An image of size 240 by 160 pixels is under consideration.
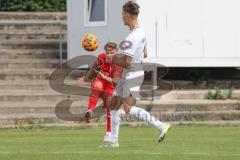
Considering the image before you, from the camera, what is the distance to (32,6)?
31.0 metres

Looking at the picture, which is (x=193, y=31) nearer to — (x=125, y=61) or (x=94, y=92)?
(x=94, y=92)

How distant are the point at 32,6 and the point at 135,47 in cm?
1826

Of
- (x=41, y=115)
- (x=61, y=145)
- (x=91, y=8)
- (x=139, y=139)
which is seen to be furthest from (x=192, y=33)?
(x=61, y=145)

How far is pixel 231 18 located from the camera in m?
24.3

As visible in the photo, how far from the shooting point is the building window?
25281 millimetres

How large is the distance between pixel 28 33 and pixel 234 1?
687 centimetres

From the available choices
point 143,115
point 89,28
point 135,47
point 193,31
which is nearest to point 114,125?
point 143,115

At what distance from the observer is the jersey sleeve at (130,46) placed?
42.9ft

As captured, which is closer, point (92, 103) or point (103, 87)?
point (103, 87)

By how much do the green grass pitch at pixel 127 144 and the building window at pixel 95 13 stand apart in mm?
5677

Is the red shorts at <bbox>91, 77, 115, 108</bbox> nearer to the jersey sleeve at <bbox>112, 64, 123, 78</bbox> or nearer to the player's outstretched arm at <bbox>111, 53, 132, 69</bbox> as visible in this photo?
the jersey sleeve at <bbox>112, 64, 123, 78</bbox>

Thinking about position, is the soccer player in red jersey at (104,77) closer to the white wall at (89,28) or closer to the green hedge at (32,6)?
the white wall at (89,28)

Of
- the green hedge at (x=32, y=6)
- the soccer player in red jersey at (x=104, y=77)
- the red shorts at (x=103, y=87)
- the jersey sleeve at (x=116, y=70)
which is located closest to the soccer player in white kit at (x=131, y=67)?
the jersey sleeve at (x=116, y=70)

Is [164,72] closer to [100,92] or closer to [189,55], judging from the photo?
[189,55]
